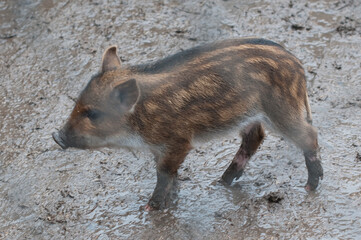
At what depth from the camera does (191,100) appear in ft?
16.6

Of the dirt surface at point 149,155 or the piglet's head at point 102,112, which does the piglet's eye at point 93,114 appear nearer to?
the piglet's head at point 102,112

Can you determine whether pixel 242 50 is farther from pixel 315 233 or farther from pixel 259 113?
pixel 315 233

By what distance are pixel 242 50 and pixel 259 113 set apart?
566 mm

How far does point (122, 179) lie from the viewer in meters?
5.77

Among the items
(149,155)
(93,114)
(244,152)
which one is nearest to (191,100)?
(93,114)

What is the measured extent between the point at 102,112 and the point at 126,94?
0.29 metres

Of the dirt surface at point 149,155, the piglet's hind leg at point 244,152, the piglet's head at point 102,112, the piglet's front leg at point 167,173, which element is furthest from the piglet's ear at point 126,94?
the piglet's hind leg at point 244,152

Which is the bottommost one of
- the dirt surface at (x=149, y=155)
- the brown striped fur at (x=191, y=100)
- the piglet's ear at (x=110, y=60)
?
the dirt surface at (x=149, y=155)

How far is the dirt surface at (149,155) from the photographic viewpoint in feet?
17.3

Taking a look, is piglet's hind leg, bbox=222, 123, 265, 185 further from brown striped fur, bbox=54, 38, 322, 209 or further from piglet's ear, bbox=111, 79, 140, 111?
piglet's ear, bbox=111, 79, 140, 111

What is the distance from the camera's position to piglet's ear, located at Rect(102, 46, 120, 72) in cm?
529

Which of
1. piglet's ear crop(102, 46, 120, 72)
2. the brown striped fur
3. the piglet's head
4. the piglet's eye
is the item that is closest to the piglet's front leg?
the brown striped fur

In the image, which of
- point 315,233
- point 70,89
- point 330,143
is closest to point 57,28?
point 70,89

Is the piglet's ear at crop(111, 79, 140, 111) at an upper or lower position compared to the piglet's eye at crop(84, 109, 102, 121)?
upper
